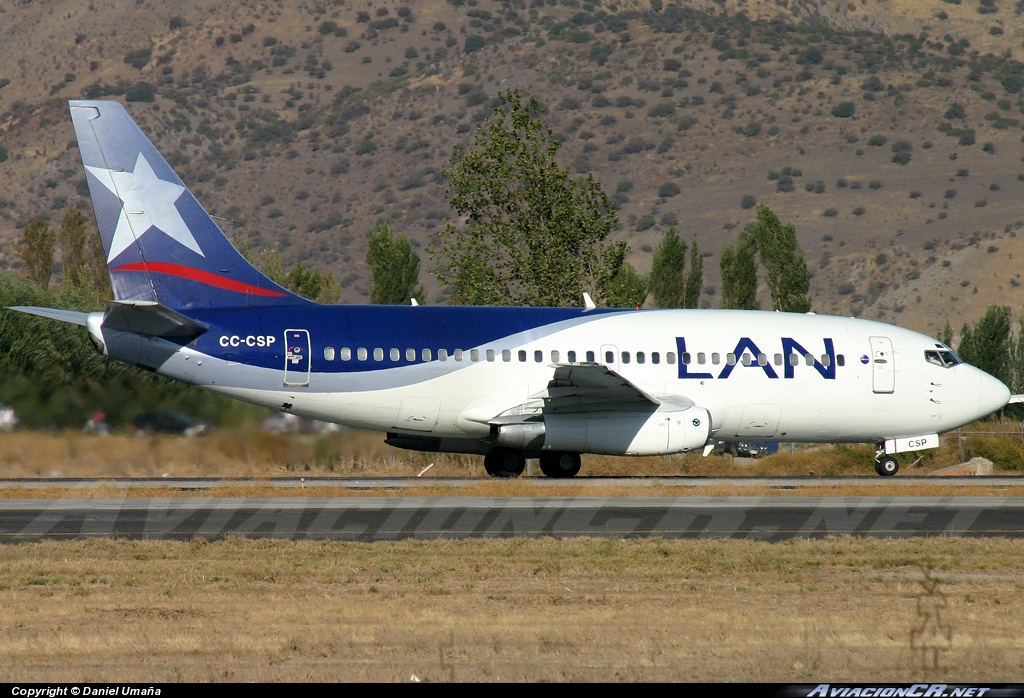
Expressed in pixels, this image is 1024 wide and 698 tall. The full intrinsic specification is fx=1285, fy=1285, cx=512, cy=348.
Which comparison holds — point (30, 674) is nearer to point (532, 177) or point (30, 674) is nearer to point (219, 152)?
point (532, 177)

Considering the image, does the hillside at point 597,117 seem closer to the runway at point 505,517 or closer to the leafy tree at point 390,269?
the leafy tree at point 390,269

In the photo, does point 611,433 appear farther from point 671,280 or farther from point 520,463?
point 671,280

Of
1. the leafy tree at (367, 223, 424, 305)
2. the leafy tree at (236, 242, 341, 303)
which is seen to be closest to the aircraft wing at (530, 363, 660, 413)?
the leafy tree at (236, 242, 341, 303)

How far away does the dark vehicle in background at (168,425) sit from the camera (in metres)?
24.9

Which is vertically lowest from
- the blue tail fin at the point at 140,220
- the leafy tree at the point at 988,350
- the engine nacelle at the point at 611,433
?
the leafy tree at the point at 988,350

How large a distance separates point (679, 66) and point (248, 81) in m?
50.5

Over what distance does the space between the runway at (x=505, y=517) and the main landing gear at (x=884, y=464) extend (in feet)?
19.7

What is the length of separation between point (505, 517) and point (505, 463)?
8.08m

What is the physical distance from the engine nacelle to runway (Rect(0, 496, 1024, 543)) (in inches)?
131

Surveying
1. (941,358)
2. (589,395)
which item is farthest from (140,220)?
(941,358)

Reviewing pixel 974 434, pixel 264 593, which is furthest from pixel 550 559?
pixel 974 434

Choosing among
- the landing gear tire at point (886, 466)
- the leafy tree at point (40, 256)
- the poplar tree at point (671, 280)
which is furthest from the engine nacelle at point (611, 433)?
the leafy tree at point (40, 256)

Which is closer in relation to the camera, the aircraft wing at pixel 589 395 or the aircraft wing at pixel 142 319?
the aircraft wing at pixel 142 319

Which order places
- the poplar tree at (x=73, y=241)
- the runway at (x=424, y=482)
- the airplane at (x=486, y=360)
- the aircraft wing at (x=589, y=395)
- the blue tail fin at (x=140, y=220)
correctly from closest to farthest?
1. the runway at (x=424, y=482)
2. the airplane at (x=486, y=360)
3. the blue tail fin at (x=140, y=220)
4. the aircraft wing at (x=589, y=395)
5. the poplar tree at (x=73, y=241)
